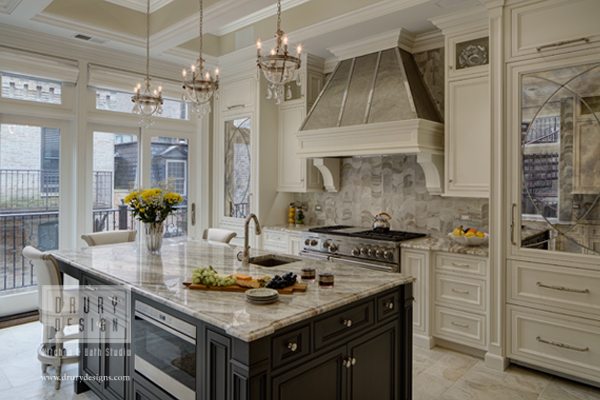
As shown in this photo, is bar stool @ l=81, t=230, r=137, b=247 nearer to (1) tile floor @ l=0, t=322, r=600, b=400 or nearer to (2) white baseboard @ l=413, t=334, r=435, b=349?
(1) tile floor @ l=0, t=322, r=600, b=400

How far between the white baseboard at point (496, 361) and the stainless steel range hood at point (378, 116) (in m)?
1.51

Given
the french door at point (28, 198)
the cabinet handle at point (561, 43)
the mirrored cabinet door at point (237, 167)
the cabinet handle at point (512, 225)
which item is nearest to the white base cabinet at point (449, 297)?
the cabinet handle at point (512, 225)

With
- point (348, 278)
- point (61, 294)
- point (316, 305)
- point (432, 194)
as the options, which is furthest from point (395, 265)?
point (61, 294)

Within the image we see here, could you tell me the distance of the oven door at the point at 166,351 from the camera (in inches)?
75.4

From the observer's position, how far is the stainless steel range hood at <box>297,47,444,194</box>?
3.80 meters

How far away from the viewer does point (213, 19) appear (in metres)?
3.90

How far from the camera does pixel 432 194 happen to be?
4141mm

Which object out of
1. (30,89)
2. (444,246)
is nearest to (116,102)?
(30,89)

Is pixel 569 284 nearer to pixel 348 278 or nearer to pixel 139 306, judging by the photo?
pixel 348 278

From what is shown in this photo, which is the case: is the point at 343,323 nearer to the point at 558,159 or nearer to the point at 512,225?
the point at 512,225

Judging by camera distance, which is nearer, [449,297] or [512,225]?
[512,225]

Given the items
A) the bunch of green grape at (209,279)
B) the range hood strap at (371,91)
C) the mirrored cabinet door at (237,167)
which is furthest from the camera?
the mirrored cabinet door at (237,167)

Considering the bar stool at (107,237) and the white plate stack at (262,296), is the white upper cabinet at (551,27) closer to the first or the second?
the white plate stack at (262,296)

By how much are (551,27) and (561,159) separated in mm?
945
